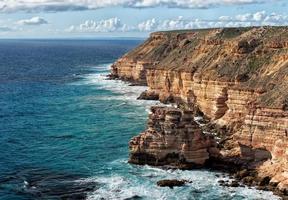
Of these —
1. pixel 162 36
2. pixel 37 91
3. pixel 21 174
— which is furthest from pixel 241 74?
pixel 162 36

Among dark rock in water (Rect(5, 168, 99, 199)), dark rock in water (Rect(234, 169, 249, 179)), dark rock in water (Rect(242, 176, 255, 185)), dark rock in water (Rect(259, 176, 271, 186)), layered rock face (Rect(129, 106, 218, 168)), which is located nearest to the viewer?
dark rock in water (Rect(5, 168, 99, 199))

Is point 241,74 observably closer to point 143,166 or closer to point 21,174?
point 143,166

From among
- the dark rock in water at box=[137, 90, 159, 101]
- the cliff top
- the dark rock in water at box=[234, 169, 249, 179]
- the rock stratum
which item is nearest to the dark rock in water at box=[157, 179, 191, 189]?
the rock stratum

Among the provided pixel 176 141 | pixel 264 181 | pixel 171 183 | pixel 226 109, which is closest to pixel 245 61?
pixel 226 109

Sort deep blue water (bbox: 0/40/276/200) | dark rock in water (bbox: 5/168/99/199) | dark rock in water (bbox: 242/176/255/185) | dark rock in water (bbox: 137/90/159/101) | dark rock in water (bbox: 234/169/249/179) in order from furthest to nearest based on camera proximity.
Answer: dark rock in water (bbox: 137/90/159/101), dark rock in water (bbox: 234/169/249/179), dark rock in water (bbox: 242/176/255/185), deep blue water (bbox: 0/40/276/200), dark rock in water (bbox: 5/168/99/199)

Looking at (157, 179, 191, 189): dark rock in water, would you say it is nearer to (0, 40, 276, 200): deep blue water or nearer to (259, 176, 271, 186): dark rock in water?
(0, 40, 276, 200): deep blue water

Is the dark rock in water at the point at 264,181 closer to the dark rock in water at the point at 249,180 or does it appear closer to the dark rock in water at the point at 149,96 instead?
the dark rock in water at the point at 249,180

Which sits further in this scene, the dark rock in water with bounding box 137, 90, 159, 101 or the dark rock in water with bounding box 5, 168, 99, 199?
the dark rock in water with bounding box 137, 90, 159, 101

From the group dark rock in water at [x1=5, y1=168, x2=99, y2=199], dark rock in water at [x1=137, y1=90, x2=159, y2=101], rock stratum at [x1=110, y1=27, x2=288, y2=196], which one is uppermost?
rock stratum at [x1=110, y1=27, x2=288, y2=196]

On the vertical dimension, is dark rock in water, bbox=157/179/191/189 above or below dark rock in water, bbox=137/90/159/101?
below
